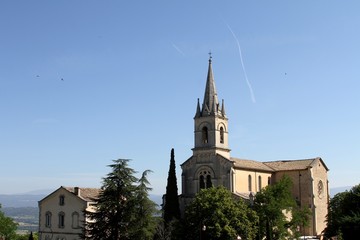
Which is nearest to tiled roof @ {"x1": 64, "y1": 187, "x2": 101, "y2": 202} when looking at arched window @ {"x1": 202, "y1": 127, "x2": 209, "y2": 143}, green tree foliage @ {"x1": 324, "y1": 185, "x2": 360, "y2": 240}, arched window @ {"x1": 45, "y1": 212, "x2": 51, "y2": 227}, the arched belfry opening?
arched window @ {"x1": 45, "y1": 212, "x2": 51, "y2": 227}

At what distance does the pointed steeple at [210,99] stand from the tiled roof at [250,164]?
24.1 ft

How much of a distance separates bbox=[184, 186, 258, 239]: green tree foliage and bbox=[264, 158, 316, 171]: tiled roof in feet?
66.0

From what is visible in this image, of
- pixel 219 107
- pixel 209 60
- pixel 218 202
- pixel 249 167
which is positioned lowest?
pixel 218 202

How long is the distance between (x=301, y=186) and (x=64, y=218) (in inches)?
1341

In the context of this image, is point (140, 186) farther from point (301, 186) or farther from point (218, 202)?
point (301, 186)

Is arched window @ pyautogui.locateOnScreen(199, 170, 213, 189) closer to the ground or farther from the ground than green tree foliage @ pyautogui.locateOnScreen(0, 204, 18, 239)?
farther from the ground

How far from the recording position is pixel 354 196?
184 feet

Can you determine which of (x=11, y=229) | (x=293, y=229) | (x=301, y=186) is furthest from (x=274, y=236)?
(x=11, y=229)

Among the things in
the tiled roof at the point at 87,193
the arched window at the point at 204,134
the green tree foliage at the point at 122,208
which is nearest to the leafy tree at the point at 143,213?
the green tree foliage at the point at 122,208

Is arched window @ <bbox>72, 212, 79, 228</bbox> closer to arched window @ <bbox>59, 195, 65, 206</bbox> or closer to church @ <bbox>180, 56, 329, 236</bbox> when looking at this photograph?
arched window @ <bbox>59, 195, 65, 206</bbox>

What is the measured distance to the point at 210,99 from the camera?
6669 cm

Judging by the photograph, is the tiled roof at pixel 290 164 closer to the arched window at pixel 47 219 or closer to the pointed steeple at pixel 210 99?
the pointed steeple at pixel 210 99

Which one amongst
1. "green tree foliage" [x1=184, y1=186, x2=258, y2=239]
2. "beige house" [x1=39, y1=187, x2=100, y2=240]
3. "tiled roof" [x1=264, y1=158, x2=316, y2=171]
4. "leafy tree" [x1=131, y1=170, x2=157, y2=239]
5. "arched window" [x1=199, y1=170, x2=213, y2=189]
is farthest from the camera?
"tiled roof" [x1=264, y1=158, x2=316, y2=171]

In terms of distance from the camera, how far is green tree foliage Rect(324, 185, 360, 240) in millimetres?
50281
